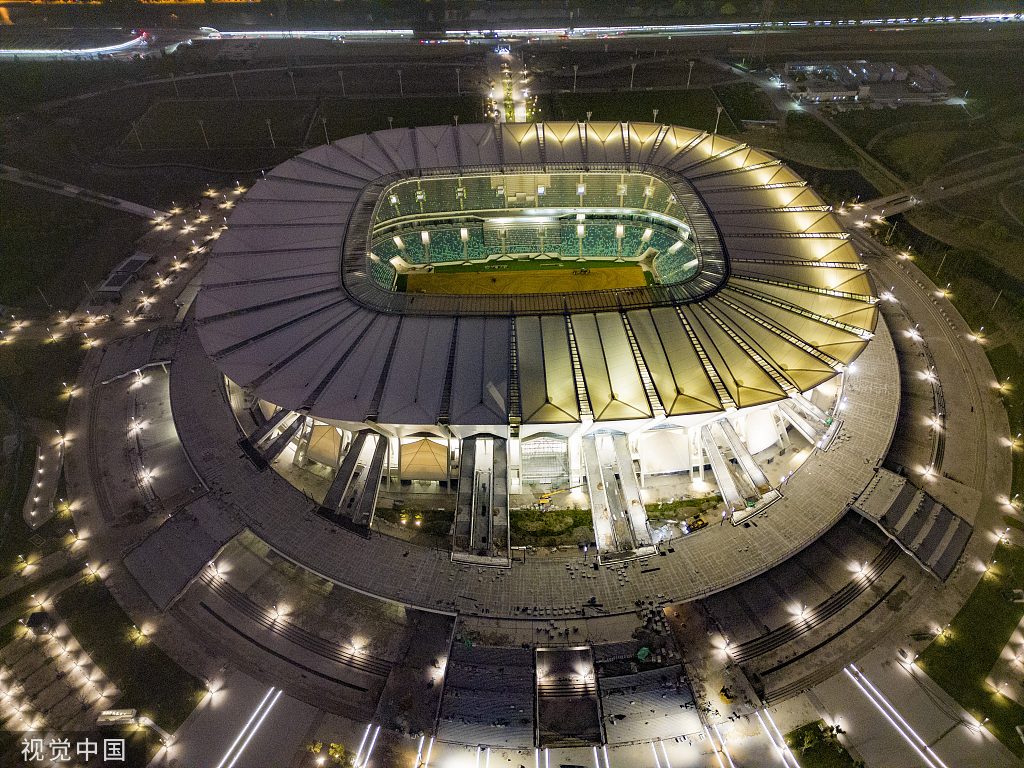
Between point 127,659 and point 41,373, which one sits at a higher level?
point 41,373

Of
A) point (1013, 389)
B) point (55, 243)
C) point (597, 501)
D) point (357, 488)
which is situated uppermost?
point (55, 243)

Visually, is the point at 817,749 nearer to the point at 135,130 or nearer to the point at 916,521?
the point at 916,521

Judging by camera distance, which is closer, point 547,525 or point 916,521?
point 916,521

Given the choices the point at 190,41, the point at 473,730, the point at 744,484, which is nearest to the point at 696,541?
the point at 744,484

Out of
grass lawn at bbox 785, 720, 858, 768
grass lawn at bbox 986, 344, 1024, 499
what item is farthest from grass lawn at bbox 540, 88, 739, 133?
grass lawn at bbox 785, 720, 858, 768

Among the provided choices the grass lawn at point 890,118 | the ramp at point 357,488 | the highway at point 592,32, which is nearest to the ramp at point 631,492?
the ramp at point 357,488

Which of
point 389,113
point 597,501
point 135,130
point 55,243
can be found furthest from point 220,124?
point 597,501

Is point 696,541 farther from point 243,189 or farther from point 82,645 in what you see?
point 243,189

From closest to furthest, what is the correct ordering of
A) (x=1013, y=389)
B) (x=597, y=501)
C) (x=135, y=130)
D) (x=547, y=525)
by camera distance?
(x=597, y=501) → (x=547, y=525) → (x=1013, y=389) → (x=135, y=130)
